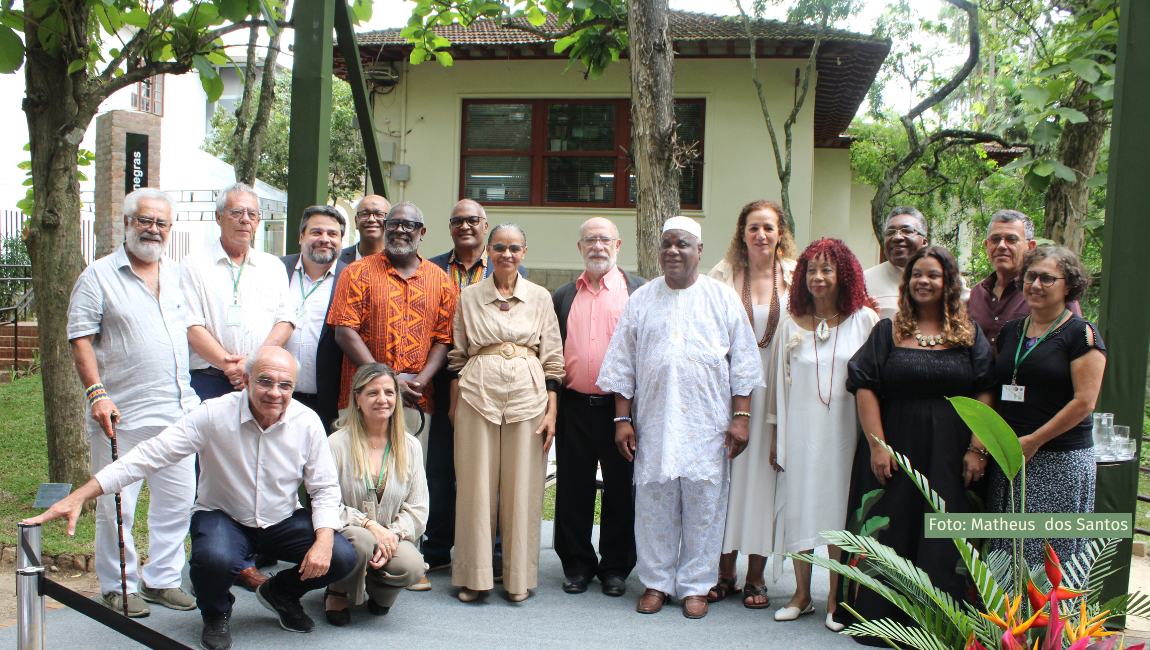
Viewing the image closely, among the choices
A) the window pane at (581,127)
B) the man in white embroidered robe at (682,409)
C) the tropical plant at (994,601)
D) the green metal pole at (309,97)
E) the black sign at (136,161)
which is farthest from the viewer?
the window pane at (581,127)

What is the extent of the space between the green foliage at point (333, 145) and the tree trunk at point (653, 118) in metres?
12.7

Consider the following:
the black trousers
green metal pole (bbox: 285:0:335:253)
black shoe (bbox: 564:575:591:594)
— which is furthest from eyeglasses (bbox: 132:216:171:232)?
black shoe (bbox: 564:575:591:594)

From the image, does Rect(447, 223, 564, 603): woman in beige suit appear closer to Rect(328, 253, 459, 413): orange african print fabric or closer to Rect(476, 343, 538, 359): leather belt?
Rect(476, 343, 538, 359): leather belt

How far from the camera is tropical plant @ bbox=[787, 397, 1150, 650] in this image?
6.68 feet

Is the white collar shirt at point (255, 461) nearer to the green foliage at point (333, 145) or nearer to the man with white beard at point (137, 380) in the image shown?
the man with white beard at point (137, 380)

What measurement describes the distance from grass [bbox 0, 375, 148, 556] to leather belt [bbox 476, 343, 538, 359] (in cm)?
245

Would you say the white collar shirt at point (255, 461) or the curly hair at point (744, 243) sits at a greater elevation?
the curly hair at point (744, 243)

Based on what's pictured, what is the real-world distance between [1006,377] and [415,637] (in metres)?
2.87

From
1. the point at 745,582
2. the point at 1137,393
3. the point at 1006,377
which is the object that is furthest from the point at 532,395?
the point at 1137,393

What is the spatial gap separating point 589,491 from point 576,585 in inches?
19.4

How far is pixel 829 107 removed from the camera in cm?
1528

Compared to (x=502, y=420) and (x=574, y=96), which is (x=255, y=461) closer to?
(x=502, y=420)

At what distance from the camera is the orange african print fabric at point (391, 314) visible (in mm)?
4359

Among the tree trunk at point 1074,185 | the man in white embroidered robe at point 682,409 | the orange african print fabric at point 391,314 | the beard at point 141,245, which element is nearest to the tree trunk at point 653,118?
the man in white embroidered robe at point 682,409
